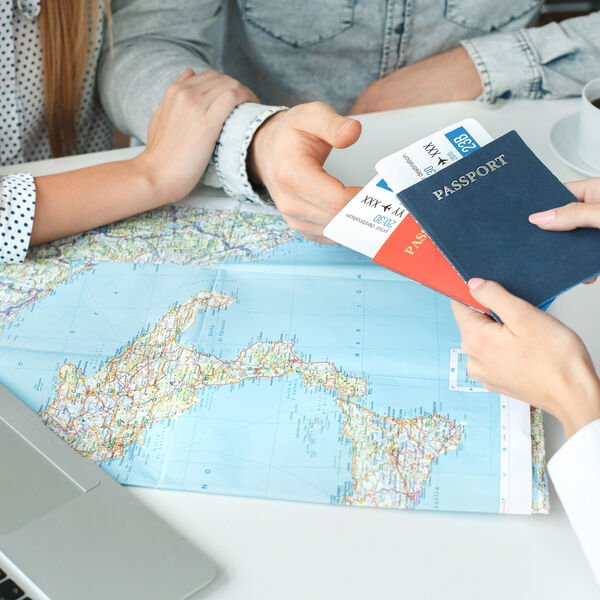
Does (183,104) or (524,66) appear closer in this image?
(183,104)

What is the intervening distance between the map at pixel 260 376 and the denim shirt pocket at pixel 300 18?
1.86ft

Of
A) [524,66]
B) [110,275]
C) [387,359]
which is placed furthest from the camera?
[524,66]

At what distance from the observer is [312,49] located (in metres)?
1.27

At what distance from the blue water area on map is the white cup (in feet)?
1.11

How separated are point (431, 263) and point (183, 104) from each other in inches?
18.0

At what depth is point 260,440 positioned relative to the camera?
0.62m

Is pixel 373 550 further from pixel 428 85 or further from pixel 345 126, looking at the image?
pixel 428 85

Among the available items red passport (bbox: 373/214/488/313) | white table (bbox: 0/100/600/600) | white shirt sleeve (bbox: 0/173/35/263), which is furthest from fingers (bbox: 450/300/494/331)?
white shirt sleeve (bbox: 0/173/35/263)

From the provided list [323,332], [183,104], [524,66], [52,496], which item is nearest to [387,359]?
[323,332]

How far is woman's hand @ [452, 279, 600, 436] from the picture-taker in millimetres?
568

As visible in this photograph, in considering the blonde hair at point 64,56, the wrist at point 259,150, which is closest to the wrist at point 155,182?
the wrist at point 259,150

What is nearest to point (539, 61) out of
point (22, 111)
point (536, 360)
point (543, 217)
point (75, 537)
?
point (543, 217)

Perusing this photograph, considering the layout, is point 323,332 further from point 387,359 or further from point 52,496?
point 52,496

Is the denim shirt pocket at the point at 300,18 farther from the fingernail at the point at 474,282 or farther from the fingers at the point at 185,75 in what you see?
the fingernail at the point at 474,282
